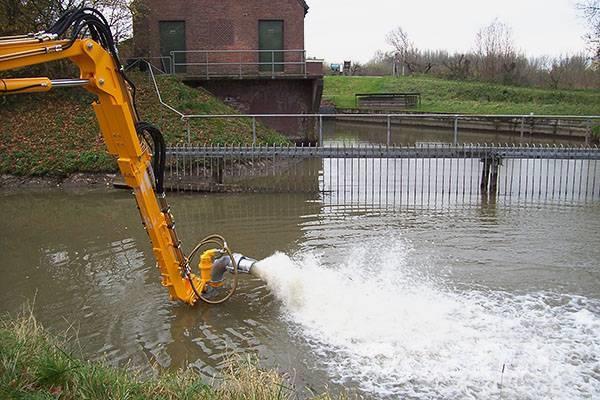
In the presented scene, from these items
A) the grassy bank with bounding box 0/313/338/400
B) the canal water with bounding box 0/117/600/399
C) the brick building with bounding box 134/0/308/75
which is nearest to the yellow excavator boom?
the canal water with bounding box 0/117/600/399

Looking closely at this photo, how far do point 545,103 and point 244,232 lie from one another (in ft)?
109

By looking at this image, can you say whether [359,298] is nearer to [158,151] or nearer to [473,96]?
[158,151]

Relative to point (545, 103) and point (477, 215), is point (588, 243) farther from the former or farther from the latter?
point (545, 103)

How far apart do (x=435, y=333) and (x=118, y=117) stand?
451 cm

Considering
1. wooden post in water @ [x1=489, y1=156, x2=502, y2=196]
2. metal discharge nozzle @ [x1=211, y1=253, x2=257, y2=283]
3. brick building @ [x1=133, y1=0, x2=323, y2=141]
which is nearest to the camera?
metal discharge nozzle @ [x1=211, y1=253, x2=257, y2=283]

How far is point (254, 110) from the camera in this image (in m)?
25.7

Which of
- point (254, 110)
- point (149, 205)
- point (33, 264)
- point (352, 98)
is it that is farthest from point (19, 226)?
point (352, 98)

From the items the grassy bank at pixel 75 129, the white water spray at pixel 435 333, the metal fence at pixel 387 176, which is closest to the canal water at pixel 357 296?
the white water spray at pixel 435 333

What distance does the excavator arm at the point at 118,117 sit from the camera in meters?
6.23

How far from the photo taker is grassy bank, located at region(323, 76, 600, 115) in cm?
3834

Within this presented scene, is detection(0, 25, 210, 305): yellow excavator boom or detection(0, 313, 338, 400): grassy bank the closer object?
detection(0, 313, 338, 400): grassy bank

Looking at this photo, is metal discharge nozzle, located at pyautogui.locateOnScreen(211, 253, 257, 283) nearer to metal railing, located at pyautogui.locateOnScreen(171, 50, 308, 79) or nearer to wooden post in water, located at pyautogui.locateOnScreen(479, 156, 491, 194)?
wooden post in water, located at pyautogui.locateOnScreen(479, 156, 491, 194)

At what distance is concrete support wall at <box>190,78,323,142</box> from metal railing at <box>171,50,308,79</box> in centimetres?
62

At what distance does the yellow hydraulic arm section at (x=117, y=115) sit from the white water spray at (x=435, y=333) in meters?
1.31
